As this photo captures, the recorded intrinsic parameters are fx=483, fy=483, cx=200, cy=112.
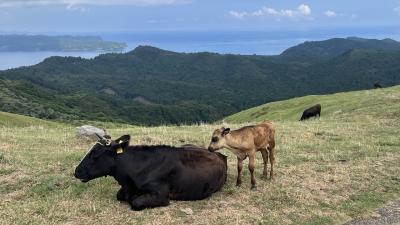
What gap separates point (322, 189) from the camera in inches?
562

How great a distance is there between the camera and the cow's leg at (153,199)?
11.8m

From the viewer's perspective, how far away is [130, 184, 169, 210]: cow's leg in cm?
1181

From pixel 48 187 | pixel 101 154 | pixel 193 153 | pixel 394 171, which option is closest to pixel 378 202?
pixel 394 171

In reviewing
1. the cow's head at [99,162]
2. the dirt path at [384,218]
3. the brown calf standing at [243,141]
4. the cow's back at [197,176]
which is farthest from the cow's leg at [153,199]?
the dirt path at [384,218]

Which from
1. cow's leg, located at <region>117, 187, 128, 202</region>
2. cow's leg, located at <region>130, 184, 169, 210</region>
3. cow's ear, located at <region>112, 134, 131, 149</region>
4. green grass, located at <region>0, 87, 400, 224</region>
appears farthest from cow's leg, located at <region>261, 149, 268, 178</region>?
cow's leg, located at <region>117, 187, 128, 202</region>

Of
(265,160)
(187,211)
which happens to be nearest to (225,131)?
(265,160)

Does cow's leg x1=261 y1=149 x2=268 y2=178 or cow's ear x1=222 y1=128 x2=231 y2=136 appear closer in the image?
cow's ear x1=222 y1=128 x2=231 y2=136

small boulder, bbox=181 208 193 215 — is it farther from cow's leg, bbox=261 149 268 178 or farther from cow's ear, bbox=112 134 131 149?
cow's leg, bbox=261 149 268 178

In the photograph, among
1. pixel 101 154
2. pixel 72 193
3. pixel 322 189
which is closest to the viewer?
pixel 101 154

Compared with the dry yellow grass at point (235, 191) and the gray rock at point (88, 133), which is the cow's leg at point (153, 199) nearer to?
the dry yellow grass at point (235, 191)

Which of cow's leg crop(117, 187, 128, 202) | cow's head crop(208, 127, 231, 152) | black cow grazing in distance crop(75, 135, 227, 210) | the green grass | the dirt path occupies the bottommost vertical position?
the dirt path

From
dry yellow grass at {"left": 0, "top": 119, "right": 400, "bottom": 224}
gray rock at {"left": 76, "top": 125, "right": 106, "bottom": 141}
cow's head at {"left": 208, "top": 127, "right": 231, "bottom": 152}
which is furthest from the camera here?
gray rock at {"left": 76, "top": 125, "right": 106, "bottom": 141}

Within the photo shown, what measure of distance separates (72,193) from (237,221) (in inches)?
187

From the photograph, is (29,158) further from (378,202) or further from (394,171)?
(394,171)
